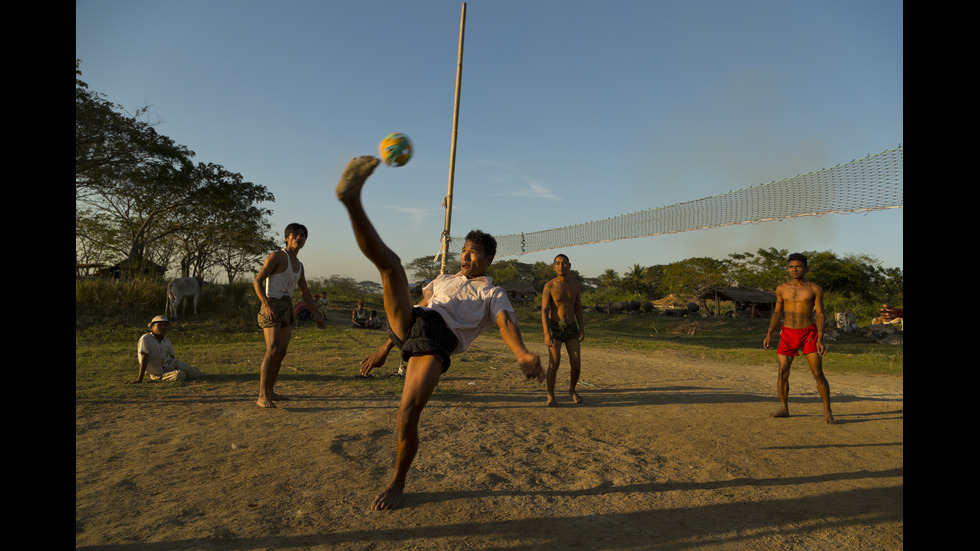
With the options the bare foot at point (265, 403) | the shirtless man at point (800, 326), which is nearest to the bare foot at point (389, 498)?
the bare foot at point (265, 403)

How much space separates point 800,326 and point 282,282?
Answer: 5.90 m

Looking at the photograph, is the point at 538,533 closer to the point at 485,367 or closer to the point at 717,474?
the point at 717,474

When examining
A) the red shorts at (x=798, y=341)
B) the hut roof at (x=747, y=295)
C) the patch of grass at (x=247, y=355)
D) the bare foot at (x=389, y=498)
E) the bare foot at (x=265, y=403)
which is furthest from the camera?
the hut roof at (x=747, y=295)

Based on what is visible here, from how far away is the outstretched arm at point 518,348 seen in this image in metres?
2.73

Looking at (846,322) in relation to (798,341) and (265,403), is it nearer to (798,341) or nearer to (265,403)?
(798,341)

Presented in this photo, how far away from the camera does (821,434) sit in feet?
16.5

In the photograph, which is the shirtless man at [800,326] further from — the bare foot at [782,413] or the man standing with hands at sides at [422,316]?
the man standing with hands at sides at [422,316]

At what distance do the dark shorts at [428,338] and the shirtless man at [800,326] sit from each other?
415cm

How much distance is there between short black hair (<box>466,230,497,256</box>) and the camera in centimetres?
345

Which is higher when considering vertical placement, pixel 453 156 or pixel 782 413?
pixel 453 156

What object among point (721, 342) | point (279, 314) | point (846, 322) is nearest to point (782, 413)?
point (279, 314)

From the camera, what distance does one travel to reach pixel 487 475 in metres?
3.64
